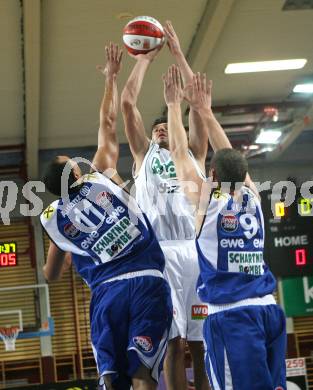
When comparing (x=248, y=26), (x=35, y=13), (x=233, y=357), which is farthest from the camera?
(x=248, y=26)

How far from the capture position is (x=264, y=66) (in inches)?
571

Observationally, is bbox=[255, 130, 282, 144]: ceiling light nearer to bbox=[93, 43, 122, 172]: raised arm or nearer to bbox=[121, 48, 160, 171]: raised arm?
bbox=[121, 48, 160, 171]: raised arm

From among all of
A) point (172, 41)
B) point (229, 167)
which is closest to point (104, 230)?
point (229, 167)

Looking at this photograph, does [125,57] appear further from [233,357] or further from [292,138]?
[233,357]

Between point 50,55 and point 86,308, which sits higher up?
point 50,55

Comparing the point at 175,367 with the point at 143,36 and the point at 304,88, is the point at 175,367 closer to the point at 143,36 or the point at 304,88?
the point at 143,36

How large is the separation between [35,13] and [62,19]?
936 millimetres

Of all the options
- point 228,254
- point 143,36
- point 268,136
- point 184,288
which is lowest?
point 184,288

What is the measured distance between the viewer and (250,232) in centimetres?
542

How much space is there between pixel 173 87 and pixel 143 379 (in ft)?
7.76

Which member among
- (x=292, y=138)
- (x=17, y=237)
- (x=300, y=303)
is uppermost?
(x=292, y=138)

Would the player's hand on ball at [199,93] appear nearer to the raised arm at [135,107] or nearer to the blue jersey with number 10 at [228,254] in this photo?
the raised arm at [135,107]

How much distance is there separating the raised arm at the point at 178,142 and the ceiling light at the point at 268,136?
1155 centimetres

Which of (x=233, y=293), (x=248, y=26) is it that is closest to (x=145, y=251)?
(x=233, y=293)
